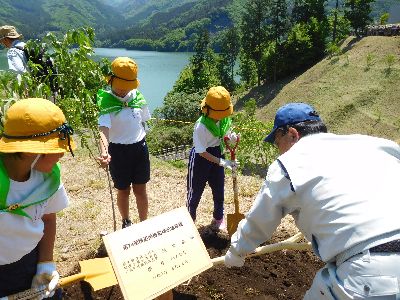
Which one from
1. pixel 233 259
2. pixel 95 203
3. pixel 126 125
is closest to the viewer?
pixel 233 259

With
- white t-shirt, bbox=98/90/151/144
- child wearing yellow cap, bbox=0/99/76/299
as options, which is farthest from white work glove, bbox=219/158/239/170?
child wearing yellow cap, bbox=0/99/76/299

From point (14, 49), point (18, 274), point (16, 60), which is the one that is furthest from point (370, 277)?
point (14, 49)

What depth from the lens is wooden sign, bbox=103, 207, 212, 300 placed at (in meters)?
2.18

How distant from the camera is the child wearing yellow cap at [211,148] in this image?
11.5 feet

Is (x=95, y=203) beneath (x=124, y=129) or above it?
beneath

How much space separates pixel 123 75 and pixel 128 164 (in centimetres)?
81

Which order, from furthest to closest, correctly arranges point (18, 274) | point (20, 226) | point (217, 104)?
1. point (217, 104)
2. point (18, 274)
3. point (20, 226)

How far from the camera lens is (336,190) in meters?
1.65

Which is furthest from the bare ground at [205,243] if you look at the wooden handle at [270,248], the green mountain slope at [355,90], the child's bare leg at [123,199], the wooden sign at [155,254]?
the green mountain slope at [355,90]

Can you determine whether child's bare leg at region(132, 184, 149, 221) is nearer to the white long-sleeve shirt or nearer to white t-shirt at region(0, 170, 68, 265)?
white t-shirt at region(0, 170, 68, 265)

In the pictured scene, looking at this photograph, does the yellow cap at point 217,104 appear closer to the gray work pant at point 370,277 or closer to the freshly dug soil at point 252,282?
the freshly dug soil at point 252,282

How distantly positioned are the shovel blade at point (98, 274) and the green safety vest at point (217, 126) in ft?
4.94

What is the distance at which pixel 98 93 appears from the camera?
3.24 m

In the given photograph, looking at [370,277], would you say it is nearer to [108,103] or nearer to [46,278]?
[46,278]
